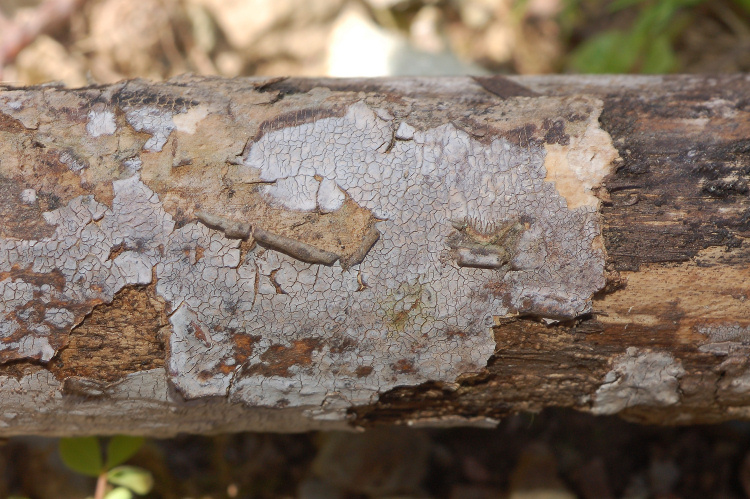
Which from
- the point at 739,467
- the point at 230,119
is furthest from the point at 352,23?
the point at 739,467

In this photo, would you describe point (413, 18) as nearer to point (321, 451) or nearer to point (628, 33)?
point (628, 33)

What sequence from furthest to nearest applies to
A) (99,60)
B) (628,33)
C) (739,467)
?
(99,60)
(628,33)
(739,467)

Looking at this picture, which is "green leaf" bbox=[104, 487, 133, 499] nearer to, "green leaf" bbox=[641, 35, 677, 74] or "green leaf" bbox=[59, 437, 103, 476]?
"green leaf" bbox=[59, 437, 103, 476]

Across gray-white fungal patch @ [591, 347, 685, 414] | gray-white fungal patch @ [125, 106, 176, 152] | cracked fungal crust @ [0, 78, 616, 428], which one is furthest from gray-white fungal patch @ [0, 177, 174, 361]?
gray-white fungal patch @ [591, 347, 685, 414]

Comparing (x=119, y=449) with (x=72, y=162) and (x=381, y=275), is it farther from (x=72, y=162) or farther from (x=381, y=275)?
(x=381, y=275)

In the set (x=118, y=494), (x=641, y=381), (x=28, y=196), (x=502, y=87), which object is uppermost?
(x=502, y=87)

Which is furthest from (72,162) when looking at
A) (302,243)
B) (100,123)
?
(302,243)
